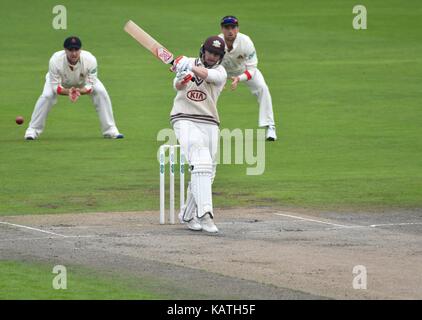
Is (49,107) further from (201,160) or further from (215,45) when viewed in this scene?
(201,160)

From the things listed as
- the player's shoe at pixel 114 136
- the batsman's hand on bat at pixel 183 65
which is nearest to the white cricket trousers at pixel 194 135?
the batsman's hand on bat at pixel 183 65

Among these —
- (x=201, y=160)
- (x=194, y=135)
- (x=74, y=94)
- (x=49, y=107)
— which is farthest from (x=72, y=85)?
(x=201, y=160)

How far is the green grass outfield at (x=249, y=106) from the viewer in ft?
59.0

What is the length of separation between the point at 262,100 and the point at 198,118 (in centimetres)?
852

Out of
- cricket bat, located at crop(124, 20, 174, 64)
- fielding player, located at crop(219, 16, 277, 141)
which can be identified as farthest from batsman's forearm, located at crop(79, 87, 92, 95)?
cricket bat, located at crop(124, 20, 174, 64)

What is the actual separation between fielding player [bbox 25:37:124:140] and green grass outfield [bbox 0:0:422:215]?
1.23 feet

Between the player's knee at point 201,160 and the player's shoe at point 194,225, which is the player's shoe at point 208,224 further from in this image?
the player's knee at point 201,160

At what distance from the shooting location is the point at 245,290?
11.4 metres

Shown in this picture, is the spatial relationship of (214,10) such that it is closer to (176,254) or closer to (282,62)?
(282,62)

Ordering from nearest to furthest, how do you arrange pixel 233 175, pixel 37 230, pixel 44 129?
pixel 37 230 → pixel 233 175 → pixel 44 129

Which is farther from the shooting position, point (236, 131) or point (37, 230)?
point (236, 131)

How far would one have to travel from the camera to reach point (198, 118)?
583 inches
